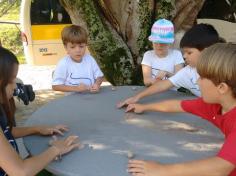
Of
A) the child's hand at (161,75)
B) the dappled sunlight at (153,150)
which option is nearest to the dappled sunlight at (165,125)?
the dappled sunlight at (153,150)

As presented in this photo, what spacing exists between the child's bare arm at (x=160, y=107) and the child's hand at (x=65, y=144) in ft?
1.93

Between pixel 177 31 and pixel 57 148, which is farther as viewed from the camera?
pixel 177 31

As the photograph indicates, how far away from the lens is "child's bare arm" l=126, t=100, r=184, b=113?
2.41 meters

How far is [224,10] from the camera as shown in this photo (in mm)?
8234

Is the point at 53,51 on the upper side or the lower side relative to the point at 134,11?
lower

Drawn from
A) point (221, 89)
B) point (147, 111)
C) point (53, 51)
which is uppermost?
point (221, 89)

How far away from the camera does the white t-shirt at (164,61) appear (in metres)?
3.55

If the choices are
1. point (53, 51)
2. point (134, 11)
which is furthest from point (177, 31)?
point (53, 51)

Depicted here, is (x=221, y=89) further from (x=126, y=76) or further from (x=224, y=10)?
(x=224, y=10)

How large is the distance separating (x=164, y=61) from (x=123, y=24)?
1.20 metres

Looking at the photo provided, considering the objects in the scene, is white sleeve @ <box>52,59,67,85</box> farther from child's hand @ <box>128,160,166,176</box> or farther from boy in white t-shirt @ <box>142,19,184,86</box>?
child's hand @ <box>128,160,166,176</box>

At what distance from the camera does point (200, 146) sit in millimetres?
2018

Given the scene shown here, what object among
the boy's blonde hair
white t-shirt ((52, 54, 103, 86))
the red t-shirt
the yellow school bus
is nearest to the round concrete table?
the red t-shirt

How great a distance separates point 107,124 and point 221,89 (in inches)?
32.1
